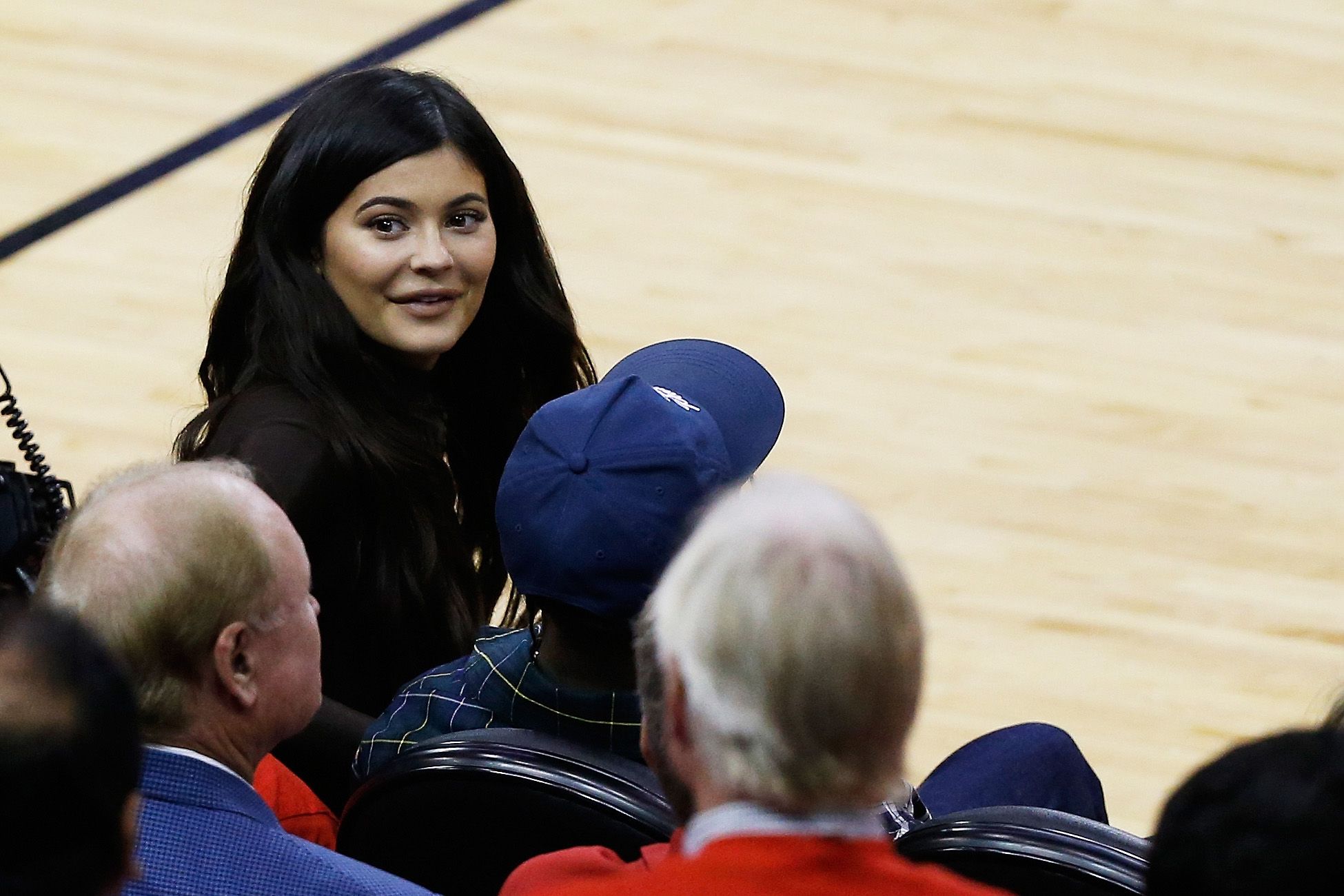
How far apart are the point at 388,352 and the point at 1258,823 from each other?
62.1 inches

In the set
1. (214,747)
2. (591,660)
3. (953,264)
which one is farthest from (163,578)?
(953,264)

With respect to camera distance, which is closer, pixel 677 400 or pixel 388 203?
pixel 677 400

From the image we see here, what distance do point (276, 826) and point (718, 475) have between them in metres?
0.47

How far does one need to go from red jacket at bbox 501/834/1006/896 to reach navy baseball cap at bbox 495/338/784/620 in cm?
50

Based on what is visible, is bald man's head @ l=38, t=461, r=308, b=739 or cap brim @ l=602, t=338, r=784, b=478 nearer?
bald man's head @ l=38, t=461, r=308, b=739

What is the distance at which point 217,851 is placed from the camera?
4.58 feet

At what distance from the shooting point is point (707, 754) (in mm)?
1152

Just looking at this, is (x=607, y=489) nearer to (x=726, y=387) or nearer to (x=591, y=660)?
(x=591, y=660)

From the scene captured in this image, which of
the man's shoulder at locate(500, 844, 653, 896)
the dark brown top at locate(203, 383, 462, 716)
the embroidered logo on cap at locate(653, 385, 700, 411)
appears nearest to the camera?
the man's shoulder at locate(500, 844, 653, 896)

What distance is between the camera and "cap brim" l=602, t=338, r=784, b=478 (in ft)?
6.14

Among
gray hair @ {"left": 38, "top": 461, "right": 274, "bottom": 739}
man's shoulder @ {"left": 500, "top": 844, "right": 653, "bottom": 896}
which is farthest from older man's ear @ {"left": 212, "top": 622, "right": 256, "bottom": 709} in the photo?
man's shoulder @ {"left": 500, "top": 844, "right": 653, "bottom": 896}

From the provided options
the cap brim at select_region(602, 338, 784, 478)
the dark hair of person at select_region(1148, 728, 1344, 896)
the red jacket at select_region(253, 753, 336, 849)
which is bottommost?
the red jacket at select_region(253, 753, 336, 849)

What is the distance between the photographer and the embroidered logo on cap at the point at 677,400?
5.80ft

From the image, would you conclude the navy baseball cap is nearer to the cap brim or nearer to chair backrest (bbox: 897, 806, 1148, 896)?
the cap brim
